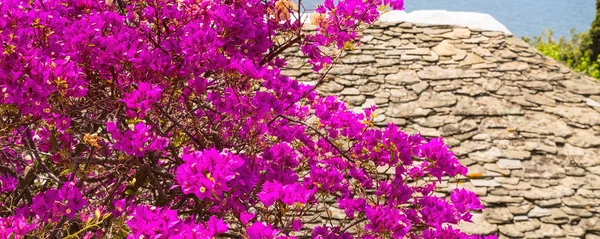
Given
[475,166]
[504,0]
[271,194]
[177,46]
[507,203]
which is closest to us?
[271,194]

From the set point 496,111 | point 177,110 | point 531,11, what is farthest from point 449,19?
point 531,11

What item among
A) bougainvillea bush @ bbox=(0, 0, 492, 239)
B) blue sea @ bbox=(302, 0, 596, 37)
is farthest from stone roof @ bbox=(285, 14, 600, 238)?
blue sea @ bbox=(302, 0, 596, 37)

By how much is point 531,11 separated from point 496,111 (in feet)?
230

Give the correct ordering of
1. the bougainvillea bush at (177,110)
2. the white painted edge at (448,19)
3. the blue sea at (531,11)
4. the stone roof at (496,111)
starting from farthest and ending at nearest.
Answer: the blue sea at (531,11)
the white painted edge at (448,19)
the stone roof at (496,111)
the bougainvillea bush at (177,110)

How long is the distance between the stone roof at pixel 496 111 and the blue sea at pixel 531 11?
55.5 metres

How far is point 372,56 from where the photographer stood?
719 cm

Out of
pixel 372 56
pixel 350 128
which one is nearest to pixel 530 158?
pixel 372 56

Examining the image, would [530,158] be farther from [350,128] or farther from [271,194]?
[271,194]

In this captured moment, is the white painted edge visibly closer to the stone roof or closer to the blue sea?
the stone roof

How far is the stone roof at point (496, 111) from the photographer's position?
4.68m

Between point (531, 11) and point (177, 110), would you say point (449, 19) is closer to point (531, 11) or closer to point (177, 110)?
point (177, 110)

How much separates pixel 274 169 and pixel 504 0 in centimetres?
7266

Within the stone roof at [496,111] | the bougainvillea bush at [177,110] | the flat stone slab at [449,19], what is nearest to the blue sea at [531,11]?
the flat stone slab at [449,19]

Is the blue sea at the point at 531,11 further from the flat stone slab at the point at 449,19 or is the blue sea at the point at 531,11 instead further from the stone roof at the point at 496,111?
the stone roof at the point at 496,111
